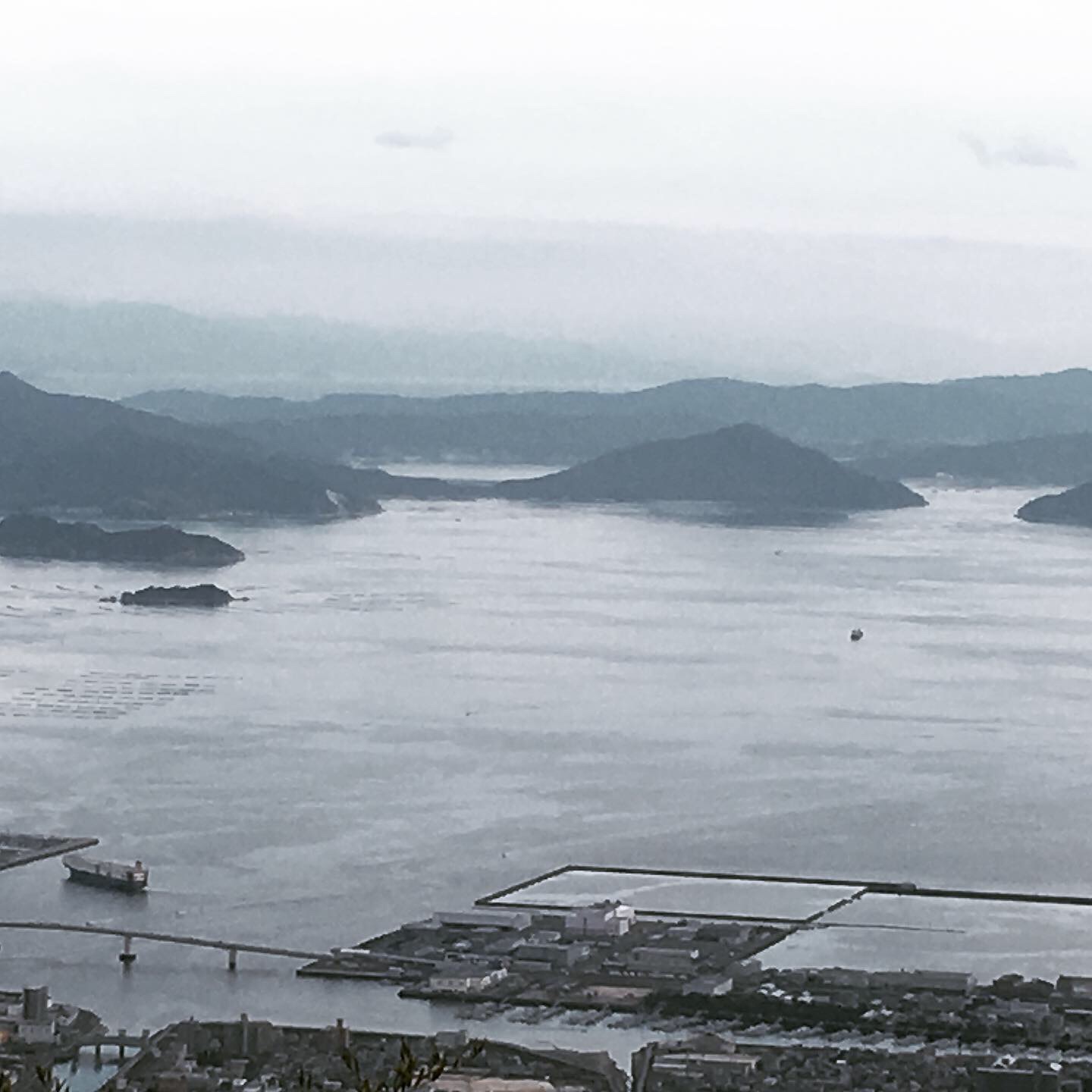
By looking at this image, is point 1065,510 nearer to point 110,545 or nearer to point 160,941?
point 110,545

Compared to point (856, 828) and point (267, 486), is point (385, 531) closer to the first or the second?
point (267, 486)

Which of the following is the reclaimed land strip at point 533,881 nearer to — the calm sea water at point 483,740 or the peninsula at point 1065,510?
the calm sea water at point 483,740

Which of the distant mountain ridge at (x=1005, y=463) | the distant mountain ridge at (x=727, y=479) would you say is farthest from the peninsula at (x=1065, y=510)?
the distant mountain ridge at (x=1005, y=463)

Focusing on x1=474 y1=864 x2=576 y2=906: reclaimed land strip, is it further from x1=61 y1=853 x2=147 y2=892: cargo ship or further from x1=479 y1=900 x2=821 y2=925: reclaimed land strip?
x1=61 y1=853 x2=147 y2=892: cargo ship

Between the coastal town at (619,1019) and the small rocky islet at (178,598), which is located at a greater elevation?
the small rocky islet at (178,598)

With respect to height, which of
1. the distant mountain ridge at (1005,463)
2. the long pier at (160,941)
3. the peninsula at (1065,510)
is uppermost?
the distant mountain ridge at (1005,463)

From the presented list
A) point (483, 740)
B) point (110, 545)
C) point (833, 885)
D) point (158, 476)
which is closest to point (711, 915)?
point (833, 885)
